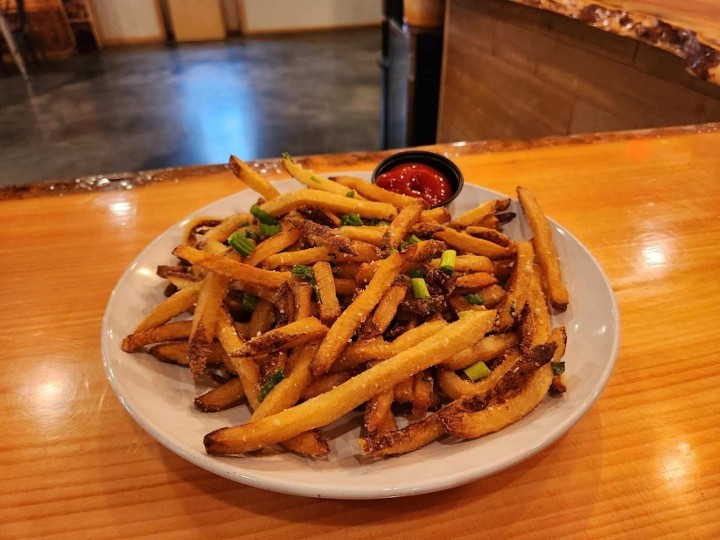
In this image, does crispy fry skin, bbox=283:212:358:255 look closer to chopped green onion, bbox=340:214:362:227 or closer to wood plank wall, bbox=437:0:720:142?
chopped green onion, bbox=340:214:362:227

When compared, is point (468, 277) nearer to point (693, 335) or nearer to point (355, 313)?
point (355, 313)

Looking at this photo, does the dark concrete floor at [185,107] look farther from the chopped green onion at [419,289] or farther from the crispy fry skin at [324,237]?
the chopped green onion at [419,289]

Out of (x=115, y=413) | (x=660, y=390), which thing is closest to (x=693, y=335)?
(x=660, y=390)

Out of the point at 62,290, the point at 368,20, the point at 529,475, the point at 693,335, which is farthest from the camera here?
the point at 368,20

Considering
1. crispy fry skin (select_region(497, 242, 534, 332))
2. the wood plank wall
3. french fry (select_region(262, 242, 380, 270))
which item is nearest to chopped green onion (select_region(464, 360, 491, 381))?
crispy fry skin (select_region(497, 242, 534, 332))

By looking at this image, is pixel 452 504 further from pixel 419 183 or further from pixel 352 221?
pixel 419 183

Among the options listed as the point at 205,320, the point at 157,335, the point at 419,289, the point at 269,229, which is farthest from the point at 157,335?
the point at 419,289
